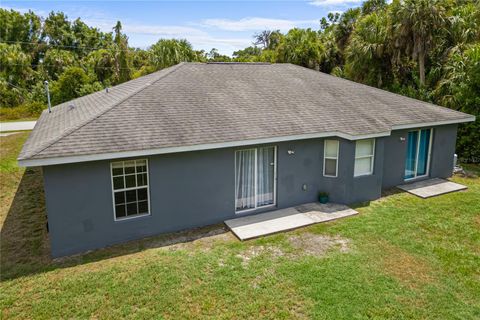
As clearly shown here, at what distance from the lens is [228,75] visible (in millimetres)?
13898

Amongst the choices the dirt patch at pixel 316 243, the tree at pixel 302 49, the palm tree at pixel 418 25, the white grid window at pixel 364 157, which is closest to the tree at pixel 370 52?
the palm tree at pixel 418 25

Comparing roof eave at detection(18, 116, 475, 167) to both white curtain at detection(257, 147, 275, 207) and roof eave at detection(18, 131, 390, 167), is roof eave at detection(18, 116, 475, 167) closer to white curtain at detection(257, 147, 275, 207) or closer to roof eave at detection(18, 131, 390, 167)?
roof eave at detection(18, 131, 390, 167)

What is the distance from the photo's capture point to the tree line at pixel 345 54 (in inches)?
721

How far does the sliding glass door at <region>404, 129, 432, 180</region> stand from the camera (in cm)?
1336

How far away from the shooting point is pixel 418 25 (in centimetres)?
1955

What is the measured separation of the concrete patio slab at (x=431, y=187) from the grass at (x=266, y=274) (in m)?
1.88

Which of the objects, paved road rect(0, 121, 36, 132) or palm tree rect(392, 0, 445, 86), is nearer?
palm tree rect(392, 0, 445, 86)

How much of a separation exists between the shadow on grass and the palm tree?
56.8 feet

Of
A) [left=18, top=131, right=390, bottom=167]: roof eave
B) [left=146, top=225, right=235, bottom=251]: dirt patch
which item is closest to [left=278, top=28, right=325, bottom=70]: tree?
[left=18, top=131, right=390, bottom=167]: roof eave

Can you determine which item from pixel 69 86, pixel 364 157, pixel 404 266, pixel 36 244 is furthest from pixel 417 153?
pixel 69 86

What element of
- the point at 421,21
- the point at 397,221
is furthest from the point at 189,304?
the point at 421,21

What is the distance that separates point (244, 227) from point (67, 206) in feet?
14.9

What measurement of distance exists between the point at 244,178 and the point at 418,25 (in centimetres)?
1585

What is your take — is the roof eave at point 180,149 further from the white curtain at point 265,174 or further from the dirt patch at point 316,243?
the dirt patch at point 316,243
